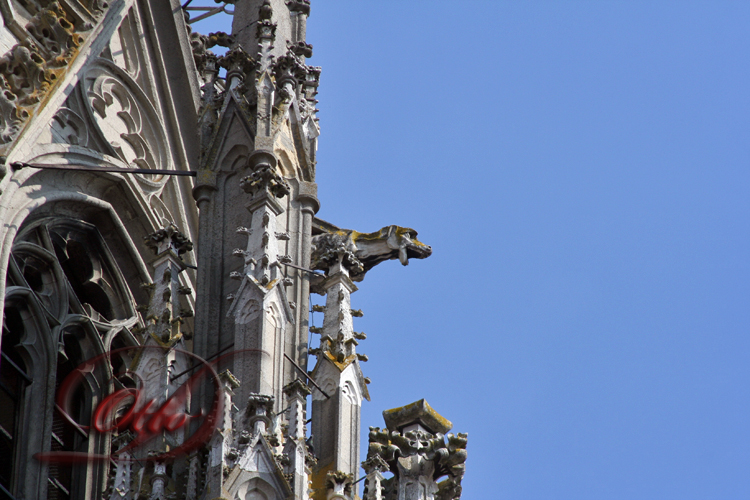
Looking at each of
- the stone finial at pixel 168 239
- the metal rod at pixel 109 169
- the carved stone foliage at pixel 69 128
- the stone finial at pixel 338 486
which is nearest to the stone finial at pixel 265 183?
the stone finial at pixel 168 239

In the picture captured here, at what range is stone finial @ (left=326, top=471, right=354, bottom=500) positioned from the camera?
48.2 ft

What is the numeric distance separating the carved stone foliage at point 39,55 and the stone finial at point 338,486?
17.3 ft

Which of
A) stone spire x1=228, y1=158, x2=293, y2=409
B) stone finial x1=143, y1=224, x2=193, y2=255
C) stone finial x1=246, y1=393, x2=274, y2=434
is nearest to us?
stone finial x1=246, y1=393, x2=274, y2=434

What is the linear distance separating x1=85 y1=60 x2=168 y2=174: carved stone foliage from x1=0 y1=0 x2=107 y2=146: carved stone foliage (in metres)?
0.69

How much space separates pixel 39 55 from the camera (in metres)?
18.8

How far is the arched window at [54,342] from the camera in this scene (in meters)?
17.8

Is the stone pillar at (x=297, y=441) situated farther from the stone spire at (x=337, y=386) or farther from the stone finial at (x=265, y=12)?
the stone finial at (x=265, y=12)

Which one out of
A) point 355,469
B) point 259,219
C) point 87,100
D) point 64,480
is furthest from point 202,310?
point 87,100

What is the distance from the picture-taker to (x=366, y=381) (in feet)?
55.1

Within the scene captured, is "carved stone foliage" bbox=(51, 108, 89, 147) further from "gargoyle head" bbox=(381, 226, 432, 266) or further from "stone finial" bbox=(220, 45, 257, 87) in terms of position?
"gargoyle head" bbox=(381, 226, 432, 266)

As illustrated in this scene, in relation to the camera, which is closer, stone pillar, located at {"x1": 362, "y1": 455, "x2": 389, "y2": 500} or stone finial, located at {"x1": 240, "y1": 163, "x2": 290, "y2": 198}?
stone pillar, located at {"x1": 362, "y1": 455, "x2": 389, "y2": 500}

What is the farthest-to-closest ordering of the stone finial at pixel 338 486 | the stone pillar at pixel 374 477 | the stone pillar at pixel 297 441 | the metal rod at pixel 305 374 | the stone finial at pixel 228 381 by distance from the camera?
the metal rod at pixel 305 374 < the stone pillar at pixel 374 477 < the stone finial at pixel 338 486 < the stone finial at pixel 228 381 < the stone pillar at pixel 297 441

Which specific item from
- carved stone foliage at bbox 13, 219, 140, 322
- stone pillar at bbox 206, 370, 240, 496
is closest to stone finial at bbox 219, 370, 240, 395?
stone pillar at bbox 206, 370, 240, 496

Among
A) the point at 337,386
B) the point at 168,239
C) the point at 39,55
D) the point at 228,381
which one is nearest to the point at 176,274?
the point at 168,239
